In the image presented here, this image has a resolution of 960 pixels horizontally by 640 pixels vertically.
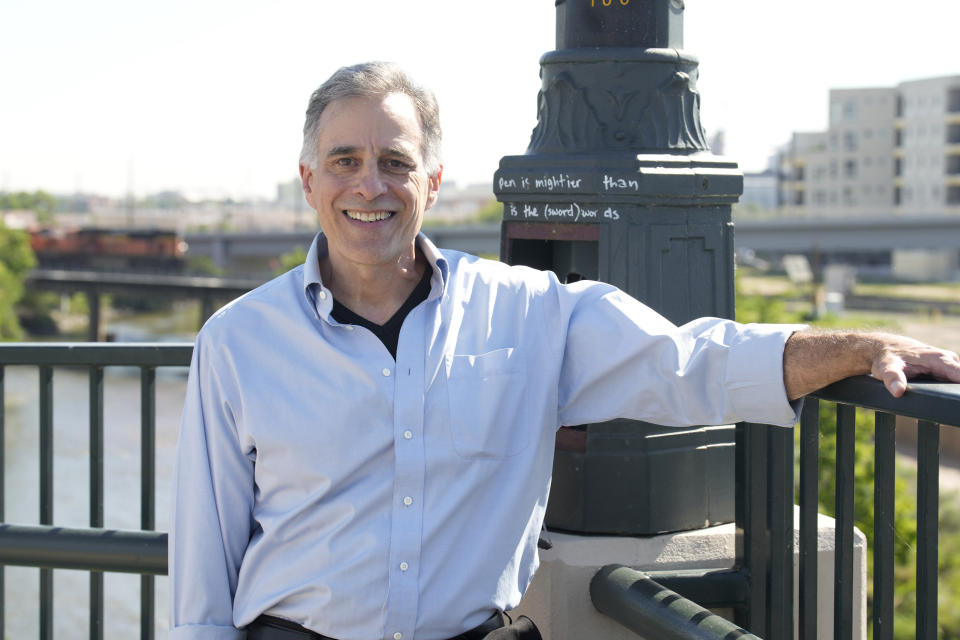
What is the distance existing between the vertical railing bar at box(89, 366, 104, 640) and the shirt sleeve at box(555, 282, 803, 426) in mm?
1485

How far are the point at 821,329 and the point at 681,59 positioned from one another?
1306 mm

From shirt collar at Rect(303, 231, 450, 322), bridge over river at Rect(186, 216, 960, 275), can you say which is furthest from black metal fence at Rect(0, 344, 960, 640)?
bridge over river at Rect(186, 216, 960, 275)

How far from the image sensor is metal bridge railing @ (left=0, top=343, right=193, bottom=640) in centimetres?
312

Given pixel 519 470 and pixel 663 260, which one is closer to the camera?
pixel 519 470

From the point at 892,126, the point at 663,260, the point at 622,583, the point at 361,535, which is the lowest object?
the point at 622,583

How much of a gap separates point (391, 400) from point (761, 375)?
2.53ft

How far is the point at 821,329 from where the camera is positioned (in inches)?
90.1

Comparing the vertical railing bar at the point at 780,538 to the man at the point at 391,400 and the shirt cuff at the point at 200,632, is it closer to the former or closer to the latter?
the man at the point at 391,400

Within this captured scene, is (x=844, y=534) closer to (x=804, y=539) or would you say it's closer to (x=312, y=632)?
(x=804, y=539)

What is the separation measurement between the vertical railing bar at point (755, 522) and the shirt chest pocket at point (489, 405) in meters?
0.65

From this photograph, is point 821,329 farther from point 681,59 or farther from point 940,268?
point 940,268

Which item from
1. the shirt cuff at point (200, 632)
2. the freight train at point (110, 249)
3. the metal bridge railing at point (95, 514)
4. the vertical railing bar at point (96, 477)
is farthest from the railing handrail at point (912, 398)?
the freight train at point (110, 249)

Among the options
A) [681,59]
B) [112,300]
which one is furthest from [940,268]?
[681,59]

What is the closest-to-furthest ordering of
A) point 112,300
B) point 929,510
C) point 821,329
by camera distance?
point 929,510 → point 821,329 → point 112,300
